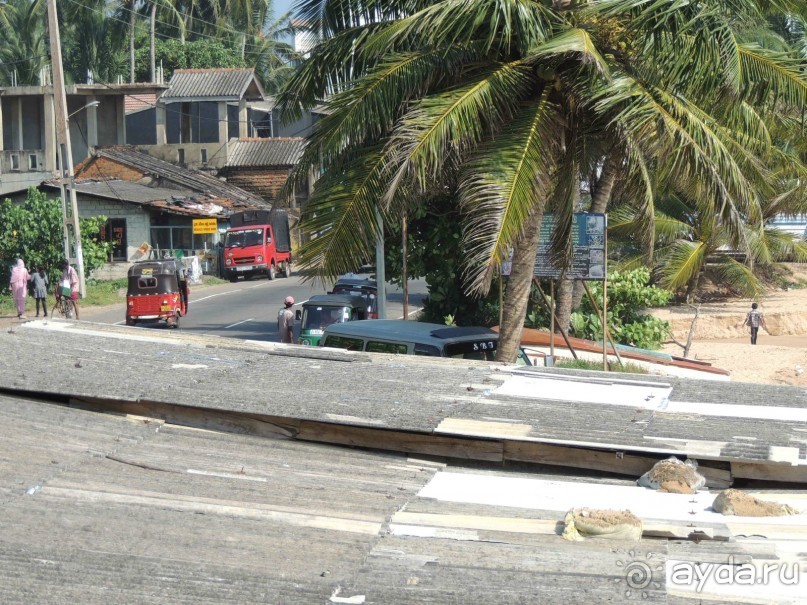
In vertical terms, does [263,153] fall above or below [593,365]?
above

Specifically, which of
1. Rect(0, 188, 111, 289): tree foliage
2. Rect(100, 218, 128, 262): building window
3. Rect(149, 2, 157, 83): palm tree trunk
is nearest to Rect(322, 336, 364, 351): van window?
Rect(0, 188, 111, 289): tree foliage

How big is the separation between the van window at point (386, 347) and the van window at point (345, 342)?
5.9 inches

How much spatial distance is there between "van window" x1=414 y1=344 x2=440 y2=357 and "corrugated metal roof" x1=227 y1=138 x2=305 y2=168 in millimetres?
44691

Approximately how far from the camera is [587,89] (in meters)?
10.8

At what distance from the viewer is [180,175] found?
171ft

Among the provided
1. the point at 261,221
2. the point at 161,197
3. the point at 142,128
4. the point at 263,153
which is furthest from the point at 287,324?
the point at 142,128

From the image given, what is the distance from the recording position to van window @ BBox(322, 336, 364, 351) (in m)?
12.7

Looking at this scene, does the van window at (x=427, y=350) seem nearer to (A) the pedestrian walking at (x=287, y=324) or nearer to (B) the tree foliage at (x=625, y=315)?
(A) the pedestrian walking at (x=287, y=324)

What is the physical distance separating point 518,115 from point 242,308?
23932 mm

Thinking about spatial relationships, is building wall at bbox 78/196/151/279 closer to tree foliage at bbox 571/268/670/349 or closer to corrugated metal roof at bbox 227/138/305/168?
corrugated metal roof at bbox 227/138/305/168

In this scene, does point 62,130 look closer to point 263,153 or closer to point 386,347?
point 386,347

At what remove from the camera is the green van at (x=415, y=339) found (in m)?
12.0

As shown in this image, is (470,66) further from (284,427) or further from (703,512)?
(703,512)

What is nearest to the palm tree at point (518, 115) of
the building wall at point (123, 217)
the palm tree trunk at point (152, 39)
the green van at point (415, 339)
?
the green van at point (415, 339)
